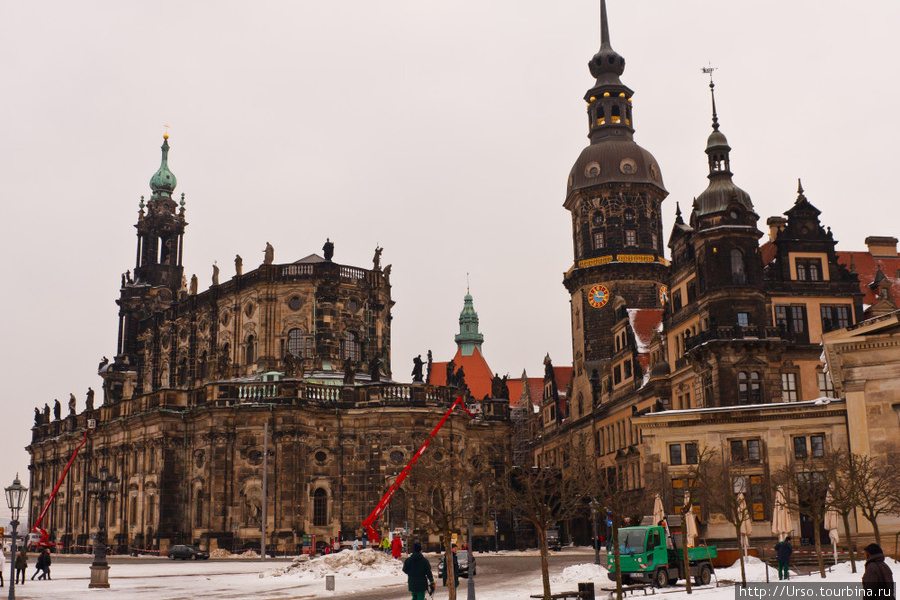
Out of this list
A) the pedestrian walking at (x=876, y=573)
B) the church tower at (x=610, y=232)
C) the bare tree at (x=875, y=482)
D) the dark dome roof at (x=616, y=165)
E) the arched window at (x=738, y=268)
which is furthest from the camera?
the dark dome roof at (x=616, y=165)

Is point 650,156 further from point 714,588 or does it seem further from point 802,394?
point 714,588

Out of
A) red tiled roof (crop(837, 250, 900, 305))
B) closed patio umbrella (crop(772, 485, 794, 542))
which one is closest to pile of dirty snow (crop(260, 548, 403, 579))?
closed patio umbrella (crop(772, 485, 794, 542))

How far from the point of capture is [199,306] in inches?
3241

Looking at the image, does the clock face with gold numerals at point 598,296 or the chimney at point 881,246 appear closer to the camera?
the chimney at point 881,246

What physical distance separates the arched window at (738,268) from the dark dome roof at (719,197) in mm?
2808

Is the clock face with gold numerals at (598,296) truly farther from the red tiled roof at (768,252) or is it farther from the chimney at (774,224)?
the red tiled roof at (768,252)

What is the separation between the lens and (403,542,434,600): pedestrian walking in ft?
71.8

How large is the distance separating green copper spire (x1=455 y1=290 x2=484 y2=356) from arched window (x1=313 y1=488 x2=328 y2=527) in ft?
341

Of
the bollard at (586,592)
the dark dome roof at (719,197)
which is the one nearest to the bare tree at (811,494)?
the bollard at (586,592)

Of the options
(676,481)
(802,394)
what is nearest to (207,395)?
(676,481)

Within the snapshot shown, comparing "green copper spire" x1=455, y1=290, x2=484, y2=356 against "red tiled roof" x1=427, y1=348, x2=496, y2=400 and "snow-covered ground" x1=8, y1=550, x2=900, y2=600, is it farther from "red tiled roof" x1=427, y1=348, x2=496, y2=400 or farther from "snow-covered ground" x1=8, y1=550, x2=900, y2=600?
"snow-covered ground" x1=8, y1=550, x2=900, y2=600

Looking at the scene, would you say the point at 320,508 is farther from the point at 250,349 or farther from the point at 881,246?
the point at 881,246

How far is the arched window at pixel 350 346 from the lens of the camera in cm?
7500

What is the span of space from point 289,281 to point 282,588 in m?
40.7
